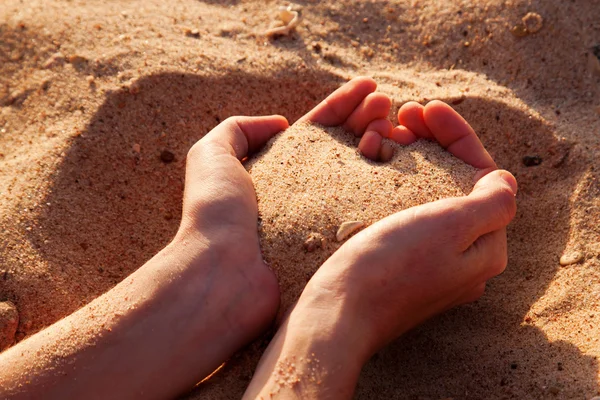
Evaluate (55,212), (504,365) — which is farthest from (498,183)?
(55,212)

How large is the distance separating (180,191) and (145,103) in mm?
391

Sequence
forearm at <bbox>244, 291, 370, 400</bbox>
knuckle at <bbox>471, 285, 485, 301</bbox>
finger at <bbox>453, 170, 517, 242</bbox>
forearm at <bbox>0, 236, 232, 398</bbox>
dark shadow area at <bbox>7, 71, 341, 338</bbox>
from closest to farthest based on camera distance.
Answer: forearm at <bbox>244, 291, 370, 400</bbox> < forearm at <bbox>0, 236, 232, 398</bbox> < finger at <bbox>453, 170, 517, 242</bbox> < knuckle at <bbox>471, 285, 485, 301</bbox> < dark shadow area at <bbox>7, 71, 341, 338</bbox>

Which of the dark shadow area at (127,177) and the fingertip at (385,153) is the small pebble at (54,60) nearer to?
the dark shadow area at (127,177)

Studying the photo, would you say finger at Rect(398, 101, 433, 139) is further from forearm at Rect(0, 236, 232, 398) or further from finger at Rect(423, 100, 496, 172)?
forearm at Rect(0, 236, 232, 398)

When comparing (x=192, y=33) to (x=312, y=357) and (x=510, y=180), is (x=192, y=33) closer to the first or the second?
(x=510, y=180)

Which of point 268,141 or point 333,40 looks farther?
point 333,40

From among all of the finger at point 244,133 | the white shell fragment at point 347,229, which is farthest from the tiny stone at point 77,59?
the white shell fragment at point 347,229

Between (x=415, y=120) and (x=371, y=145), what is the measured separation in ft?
0.65

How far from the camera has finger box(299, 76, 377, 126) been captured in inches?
92.0

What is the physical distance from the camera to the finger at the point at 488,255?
6.31 feet

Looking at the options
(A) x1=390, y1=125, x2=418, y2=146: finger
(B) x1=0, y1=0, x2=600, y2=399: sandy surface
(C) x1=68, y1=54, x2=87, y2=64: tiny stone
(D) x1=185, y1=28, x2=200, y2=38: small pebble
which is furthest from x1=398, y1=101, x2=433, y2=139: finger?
(C) x1=68, y1=54, x2=87, y2=64: tiny stone

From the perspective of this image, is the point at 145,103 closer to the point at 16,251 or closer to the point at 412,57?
the point at 16,251

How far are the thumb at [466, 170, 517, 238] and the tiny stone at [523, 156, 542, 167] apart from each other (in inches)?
15.8

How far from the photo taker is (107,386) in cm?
174
